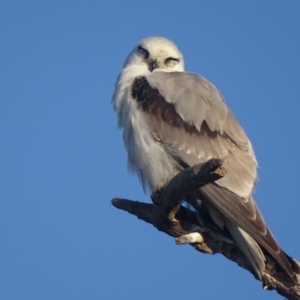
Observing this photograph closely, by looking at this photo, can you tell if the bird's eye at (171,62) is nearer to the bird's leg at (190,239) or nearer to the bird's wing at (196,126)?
the bird's wing at (196,126)

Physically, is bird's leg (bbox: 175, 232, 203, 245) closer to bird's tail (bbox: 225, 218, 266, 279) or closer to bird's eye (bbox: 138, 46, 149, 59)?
bird's tail (bbox: 225, 218, 266, 279)

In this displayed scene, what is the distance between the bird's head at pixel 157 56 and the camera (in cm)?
924

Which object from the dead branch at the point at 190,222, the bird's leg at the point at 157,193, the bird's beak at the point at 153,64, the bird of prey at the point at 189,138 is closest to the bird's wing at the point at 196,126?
the bird of prey at the point at 189,138

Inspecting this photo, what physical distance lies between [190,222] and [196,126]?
998mm

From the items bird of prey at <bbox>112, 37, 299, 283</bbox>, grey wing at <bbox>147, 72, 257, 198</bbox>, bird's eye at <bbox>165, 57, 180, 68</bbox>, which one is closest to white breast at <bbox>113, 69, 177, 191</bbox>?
Result: bird of prey at <bbox>112, 37, 299, 283</bbox>

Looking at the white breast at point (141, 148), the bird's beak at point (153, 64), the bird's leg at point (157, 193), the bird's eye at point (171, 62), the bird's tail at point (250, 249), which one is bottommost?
the bird's tail at point (250, 249)

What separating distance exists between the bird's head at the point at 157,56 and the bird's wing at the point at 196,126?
3.16ft

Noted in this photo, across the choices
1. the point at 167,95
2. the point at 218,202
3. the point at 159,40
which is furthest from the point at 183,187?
the point at 159,40

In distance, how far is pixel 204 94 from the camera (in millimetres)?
8062

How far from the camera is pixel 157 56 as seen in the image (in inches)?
367

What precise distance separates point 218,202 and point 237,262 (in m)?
0.58

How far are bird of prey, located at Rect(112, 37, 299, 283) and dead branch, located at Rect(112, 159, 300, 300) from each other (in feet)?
0.44

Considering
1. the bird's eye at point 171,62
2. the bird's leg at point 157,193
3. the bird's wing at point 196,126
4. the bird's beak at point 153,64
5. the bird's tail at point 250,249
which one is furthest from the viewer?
the bird's eye at point 171,62

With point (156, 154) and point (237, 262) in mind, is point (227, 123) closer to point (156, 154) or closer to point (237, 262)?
point (156, 154)
